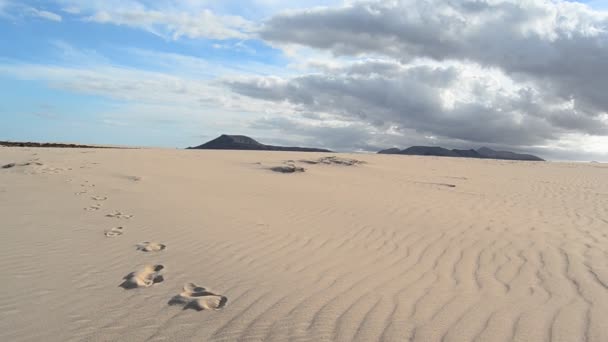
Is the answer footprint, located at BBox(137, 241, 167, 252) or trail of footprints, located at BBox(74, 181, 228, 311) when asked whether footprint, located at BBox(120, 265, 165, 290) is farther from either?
footprint, located at BBox(137, 241, 167, 252)

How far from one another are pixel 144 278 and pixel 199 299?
89 centimetres

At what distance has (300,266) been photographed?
447 centimetres

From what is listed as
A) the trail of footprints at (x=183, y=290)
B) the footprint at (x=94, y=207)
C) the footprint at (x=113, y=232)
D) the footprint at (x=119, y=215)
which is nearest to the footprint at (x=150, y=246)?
the trail of footprints at (x=183, y=290)

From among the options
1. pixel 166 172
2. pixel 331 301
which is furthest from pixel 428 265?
pixel 166 172

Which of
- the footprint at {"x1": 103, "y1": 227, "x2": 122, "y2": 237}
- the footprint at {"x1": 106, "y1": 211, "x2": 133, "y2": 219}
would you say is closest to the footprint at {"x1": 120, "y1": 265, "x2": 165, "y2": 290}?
the footprint at {"x1": 103, "y1": 227, "x2": 122, "y2": 237}

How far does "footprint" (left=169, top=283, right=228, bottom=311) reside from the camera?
338cm

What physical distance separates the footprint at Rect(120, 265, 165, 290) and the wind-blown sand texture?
0.06m

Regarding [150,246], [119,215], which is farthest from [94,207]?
[150,246]

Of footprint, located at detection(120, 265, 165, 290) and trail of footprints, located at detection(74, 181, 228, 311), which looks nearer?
trail of footprints, located at detection(74, 181, 228, 311)

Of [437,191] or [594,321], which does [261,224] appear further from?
[437,191]

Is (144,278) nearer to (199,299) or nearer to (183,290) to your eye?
(183,290)

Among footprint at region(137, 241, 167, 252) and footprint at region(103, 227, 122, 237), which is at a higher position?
footprint at region(103, 227, 122, 237)

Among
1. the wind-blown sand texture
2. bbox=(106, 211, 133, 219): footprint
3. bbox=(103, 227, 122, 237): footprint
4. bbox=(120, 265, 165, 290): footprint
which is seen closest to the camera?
the wind-blown sand texture

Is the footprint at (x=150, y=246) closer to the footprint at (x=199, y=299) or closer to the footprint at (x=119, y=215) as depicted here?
the footprint at (x=199, y=299)
